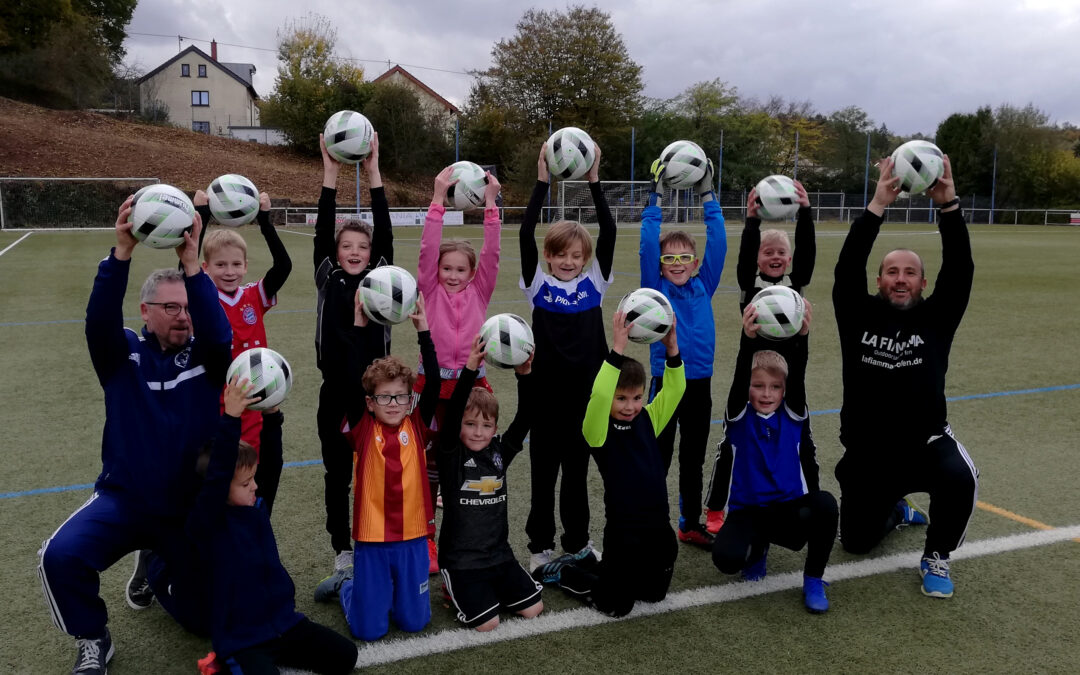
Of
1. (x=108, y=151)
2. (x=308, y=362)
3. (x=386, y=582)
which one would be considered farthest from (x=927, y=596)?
(x=108, y=151)

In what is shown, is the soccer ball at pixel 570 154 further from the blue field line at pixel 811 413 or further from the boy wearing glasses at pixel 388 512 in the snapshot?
the blue field line at pixel 811 413

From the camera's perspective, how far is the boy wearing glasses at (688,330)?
15.7 feet

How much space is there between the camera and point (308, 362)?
30.0 ft

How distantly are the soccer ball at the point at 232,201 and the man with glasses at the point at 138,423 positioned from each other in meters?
0.87

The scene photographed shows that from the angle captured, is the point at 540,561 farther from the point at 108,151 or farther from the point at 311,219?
the point at 108,151

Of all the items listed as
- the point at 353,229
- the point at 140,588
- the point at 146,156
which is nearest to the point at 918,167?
the point at 353,229

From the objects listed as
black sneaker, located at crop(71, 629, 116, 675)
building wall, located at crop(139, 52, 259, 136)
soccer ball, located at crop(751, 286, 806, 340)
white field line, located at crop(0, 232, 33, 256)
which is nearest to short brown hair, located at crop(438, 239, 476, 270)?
soccer ball, located at crop(751, 286, 806, 340)

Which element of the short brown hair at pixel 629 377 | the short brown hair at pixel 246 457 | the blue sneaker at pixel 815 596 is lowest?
the blue sneaker at pixel 815 596

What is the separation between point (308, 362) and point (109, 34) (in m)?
60.2

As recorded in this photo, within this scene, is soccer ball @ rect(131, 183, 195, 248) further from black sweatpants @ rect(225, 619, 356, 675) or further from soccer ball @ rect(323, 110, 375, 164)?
black sweatpants @ rect(225, 619, 356, 675)

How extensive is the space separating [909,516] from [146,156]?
46.6m

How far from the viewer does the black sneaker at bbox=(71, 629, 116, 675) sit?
3.30 meters

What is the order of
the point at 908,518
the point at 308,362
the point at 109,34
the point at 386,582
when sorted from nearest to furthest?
the point at 386,582
the point at 908,518
the point at 308,362
the point at 109,34

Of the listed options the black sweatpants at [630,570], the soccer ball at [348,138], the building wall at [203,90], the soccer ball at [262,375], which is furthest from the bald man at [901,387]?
the building wall at [203,90]
